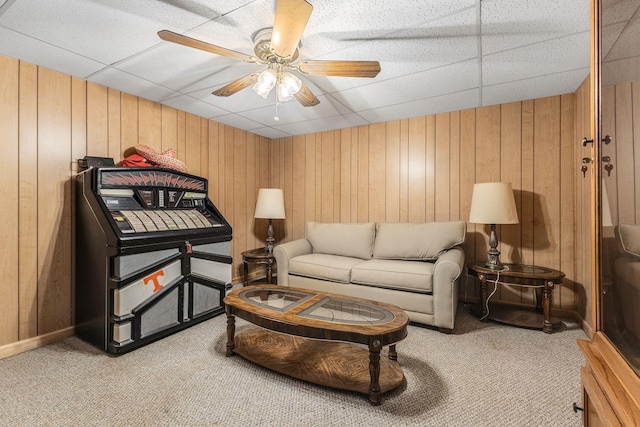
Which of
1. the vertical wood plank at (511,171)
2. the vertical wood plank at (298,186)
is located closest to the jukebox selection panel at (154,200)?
the vertical wood plank at (298,186)

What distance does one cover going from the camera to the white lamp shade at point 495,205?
9.07 feet

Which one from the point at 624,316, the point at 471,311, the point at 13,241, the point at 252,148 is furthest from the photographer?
the point at 252,148

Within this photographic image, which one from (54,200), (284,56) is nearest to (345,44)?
(284,56)

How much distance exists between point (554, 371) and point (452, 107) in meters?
2.59

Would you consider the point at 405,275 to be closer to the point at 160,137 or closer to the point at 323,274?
the point at 323,274

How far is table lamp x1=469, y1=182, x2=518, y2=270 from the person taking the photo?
2768 mm

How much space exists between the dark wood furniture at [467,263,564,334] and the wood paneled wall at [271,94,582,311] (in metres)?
0.23

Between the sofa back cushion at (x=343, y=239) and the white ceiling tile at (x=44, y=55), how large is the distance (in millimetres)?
2739

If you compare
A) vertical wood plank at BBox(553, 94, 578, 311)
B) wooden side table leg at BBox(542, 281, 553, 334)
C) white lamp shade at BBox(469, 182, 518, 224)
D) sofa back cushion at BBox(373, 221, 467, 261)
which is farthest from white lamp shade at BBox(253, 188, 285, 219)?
vertical wood plank at BBox(553, 94, 578, 311)

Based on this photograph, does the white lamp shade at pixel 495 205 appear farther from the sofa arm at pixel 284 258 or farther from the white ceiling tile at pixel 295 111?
the sofa arm at pixel 284 258

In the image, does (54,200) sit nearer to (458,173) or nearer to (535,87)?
(458,173)

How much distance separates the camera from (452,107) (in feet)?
10.9

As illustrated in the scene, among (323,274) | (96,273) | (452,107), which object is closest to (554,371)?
(323,274)

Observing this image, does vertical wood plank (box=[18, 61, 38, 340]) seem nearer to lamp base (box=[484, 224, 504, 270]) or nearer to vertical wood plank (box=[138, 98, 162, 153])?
vertical wood plank (box=[138, 98, 162, 153])
